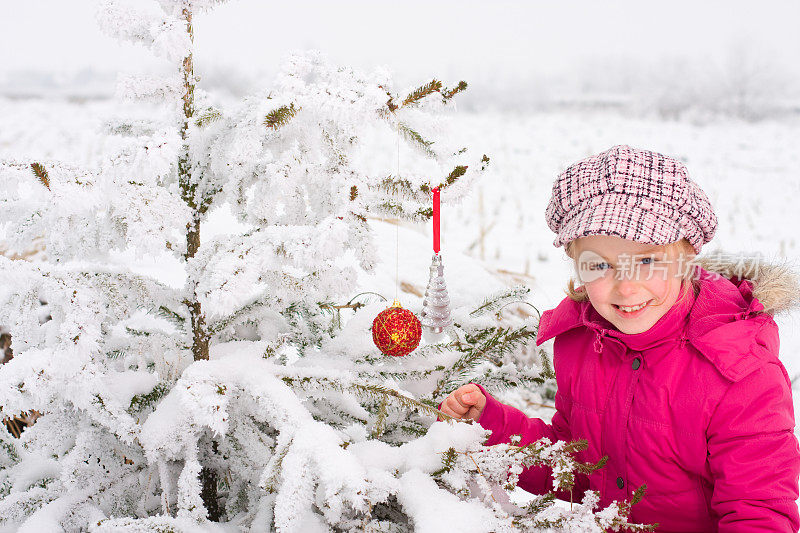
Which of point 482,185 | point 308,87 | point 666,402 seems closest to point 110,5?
point 308,87

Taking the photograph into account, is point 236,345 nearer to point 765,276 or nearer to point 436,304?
point 436,304

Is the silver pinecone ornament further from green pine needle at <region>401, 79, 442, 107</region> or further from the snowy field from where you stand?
green pine needle at <region>401, 79, 442, 107</region>

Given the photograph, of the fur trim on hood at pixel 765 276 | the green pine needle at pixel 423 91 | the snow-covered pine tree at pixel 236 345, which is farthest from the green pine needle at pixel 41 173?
the fur trim on hood at pixel 765 276

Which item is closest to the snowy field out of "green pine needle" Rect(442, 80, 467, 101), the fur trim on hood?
the fur trim on hood

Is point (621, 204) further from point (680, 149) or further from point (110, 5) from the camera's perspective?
point (680, 149)

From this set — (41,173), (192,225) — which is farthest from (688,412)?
(41,173)

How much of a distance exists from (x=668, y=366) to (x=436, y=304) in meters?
0.56

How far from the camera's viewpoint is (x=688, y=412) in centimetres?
124

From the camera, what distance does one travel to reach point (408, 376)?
4.40ft

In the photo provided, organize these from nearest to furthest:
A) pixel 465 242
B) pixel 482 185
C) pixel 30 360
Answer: pixel 30 360, pixel 465 242, pixel 482 185

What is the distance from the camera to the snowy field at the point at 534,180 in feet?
10.1

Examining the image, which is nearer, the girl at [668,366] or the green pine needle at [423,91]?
the green pine needle at [423,91]

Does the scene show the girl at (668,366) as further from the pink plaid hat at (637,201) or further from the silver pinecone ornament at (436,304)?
the silver pinecone ornament at (436,304)

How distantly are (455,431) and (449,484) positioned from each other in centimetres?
9
